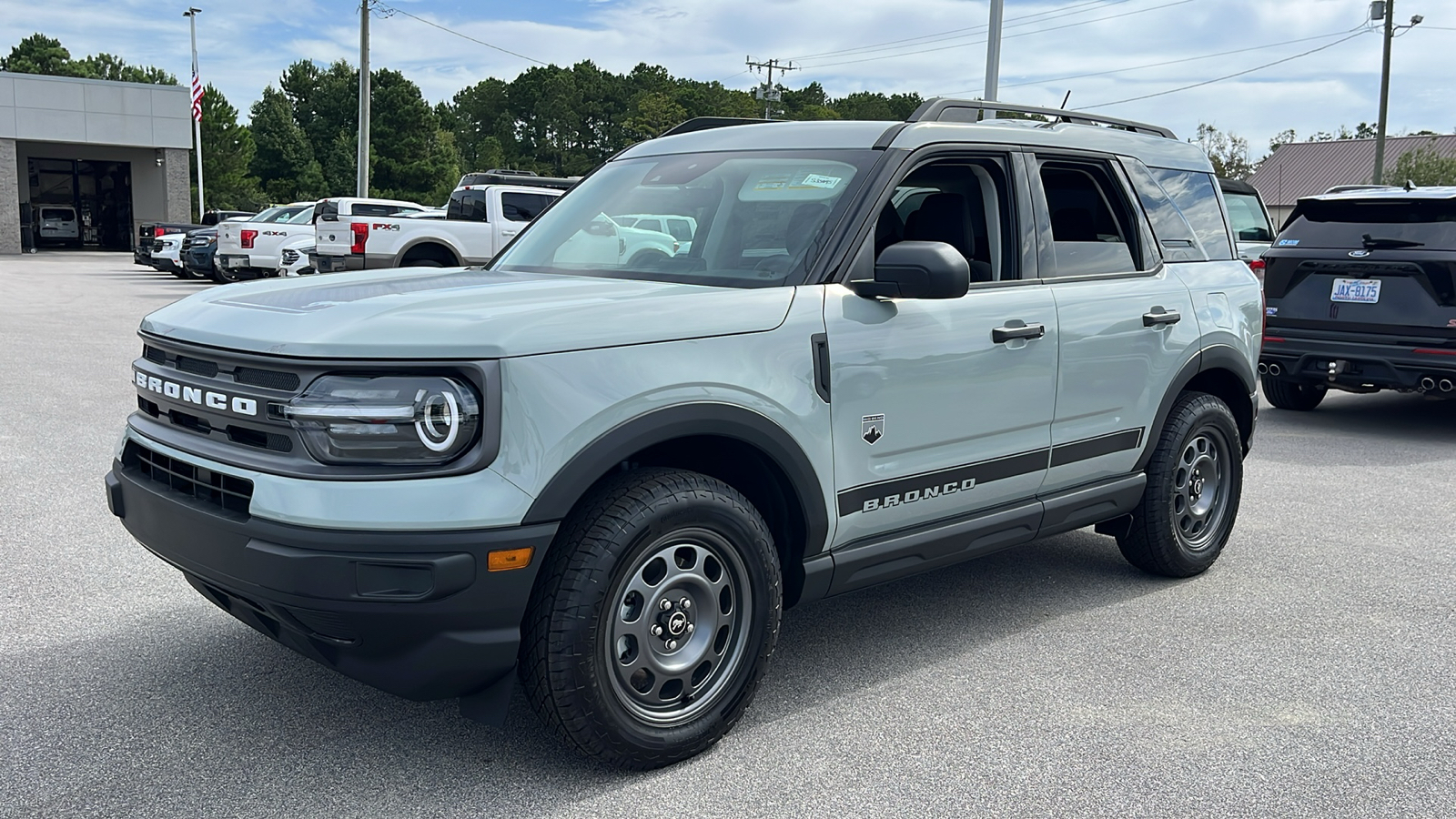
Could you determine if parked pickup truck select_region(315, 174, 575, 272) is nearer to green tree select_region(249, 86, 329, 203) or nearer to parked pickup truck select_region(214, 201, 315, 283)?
parked pickup truck select_region(214, 201, 315, 283)

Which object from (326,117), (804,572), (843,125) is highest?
(326,117)

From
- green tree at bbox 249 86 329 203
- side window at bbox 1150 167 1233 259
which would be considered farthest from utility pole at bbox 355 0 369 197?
green tree at bbox 249 86 329 203

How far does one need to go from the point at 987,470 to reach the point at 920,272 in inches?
37.7

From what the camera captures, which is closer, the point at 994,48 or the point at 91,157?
the point at 994,48

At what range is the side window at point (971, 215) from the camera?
4.38 m

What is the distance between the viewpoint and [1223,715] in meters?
3.83

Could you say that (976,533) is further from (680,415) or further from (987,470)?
(680,415)

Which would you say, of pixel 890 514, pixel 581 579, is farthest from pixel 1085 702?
pixel 581 579

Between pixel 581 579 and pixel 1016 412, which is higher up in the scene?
pixel 1016 412

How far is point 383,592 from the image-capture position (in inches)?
111

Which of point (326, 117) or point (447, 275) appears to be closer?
point (447, 275)

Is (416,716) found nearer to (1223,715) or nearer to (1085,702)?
(1085,702)

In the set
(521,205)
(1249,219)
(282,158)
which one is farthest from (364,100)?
(282,158)

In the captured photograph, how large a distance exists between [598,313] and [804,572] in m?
1.08
